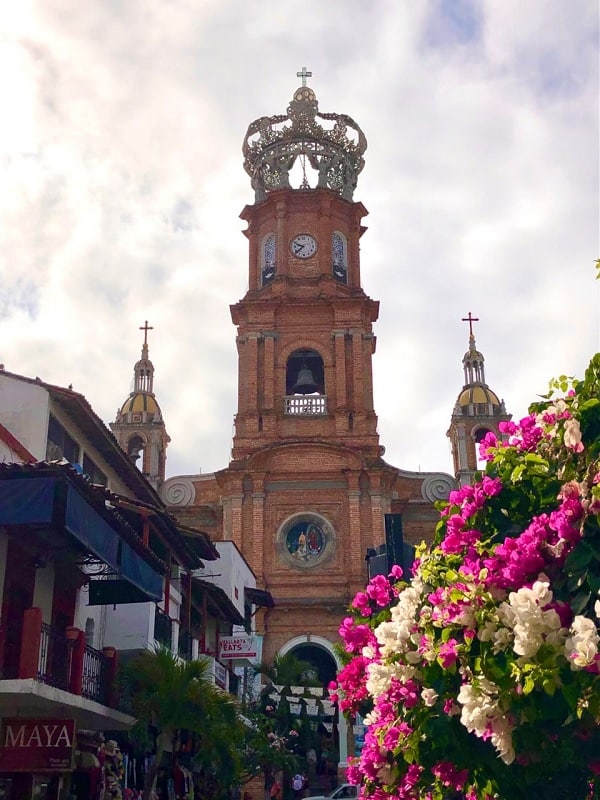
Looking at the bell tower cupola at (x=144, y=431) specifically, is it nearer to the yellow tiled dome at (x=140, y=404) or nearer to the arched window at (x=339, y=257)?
the yellow tiled dome at (x=140, y=404)

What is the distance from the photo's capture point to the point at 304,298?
4331 centimetres


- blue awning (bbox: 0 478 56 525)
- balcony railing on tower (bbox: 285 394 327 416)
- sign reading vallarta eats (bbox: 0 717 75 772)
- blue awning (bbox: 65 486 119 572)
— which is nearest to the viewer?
blue awning (bbox: 0 478 56 525)

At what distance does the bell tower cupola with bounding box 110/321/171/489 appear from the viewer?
45.3 m

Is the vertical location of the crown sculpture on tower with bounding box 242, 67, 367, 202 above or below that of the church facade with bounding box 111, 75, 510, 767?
above

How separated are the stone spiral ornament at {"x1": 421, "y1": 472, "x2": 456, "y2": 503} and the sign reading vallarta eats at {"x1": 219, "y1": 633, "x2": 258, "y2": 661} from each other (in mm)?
14710

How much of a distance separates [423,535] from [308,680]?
1116 cm

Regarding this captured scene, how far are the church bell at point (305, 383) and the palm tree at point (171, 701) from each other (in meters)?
24.1

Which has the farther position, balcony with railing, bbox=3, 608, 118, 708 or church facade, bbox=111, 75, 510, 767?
church facade, bbox=111, 75, 510, 767

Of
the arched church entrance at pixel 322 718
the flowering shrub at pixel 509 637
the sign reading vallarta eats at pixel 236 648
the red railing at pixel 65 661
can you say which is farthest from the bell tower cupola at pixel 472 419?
the flowering shrub at pixel 509 637

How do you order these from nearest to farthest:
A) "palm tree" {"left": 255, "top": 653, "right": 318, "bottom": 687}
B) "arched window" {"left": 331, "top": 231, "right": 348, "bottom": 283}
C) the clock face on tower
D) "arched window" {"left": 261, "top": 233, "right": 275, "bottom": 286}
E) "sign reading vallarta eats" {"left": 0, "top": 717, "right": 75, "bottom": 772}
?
"sign reading vallarta eats" {"left": 0, "top": 717, "right": 75, "bottom": 772} → "palm tree" {"left": 255, "top": 653, "right": 318, "bottom": 687} → the clock face on tower → "arched window" {"left": 331, "top": 231, "right": 348, "bottom": 283} → "arched window" {"left": 261, "top": 233, "right": 275, "bottom": 286}

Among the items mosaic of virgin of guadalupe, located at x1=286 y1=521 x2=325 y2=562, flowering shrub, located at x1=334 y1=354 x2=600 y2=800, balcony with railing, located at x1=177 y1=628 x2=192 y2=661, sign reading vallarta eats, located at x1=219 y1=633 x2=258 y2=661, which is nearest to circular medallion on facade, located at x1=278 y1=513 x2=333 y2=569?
mosaic of virgin of guadalupe, located at x1=286 y1=521 x2=325 y2=562

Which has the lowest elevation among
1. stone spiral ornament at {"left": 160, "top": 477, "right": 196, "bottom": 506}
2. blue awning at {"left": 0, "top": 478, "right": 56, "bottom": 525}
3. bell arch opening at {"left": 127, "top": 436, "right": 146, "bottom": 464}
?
blue awning at {"left": 0, "top": 478, "right": 56, "bottom": 525}

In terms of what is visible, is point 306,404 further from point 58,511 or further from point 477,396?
point 58,511

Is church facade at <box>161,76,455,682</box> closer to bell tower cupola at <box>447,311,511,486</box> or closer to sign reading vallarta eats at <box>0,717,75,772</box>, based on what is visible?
bell tower cupola at <box>447,311,511,486</box>
